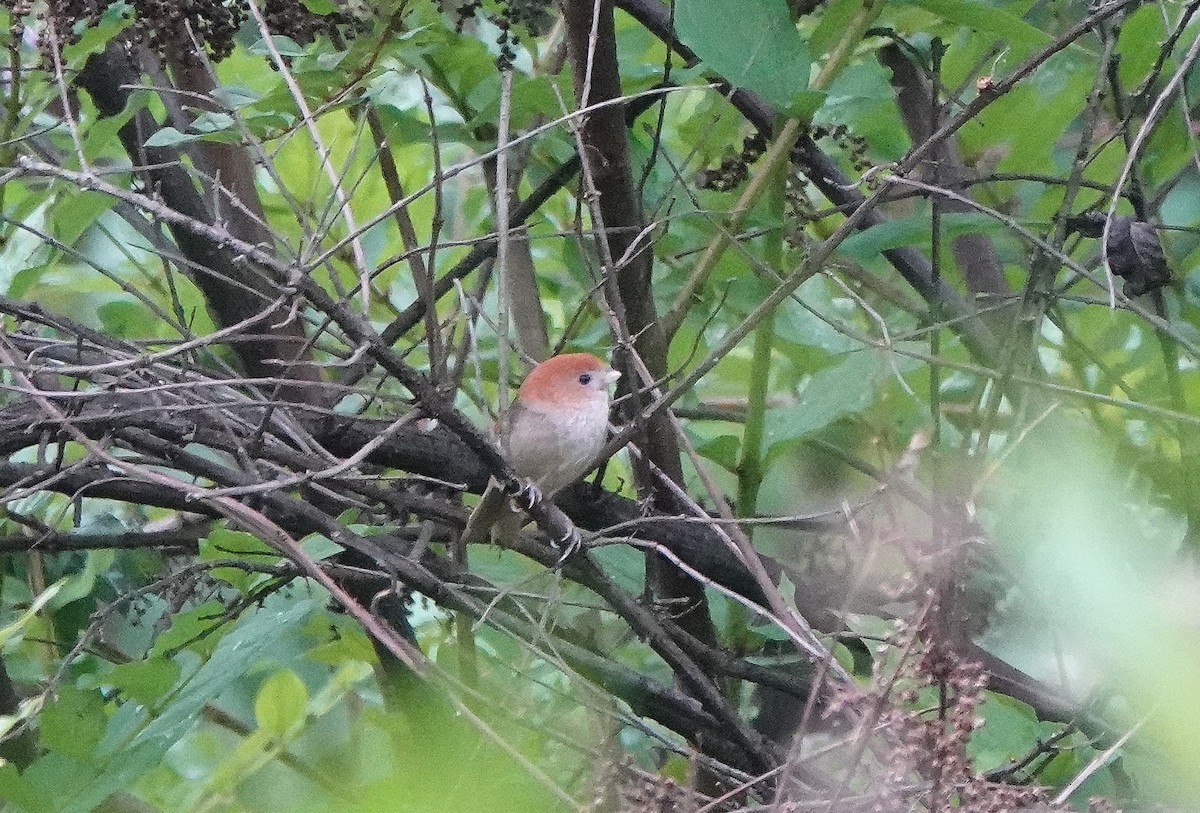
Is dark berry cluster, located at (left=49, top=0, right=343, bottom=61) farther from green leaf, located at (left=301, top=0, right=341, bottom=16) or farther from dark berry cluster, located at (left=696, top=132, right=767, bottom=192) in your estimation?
dark berry cluster, located at (left=696, top=132, right=767, bottom=192)

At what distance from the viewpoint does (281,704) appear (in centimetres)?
212

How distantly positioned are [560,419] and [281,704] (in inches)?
28.1

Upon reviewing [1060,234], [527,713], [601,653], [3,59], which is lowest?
[601,653]

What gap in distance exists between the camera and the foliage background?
5.11ft

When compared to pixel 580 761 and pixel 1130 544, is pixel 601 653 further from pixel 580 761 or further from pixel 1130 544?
pixel 1130 544

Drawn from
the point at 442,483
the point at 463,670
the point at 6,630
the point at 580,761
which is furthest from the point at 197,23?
the point at 580,761

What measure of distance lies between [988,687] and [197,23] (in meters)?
1.61

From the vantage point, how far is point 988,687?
2.04 meters

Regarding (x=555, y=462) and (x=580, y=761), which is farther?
(x=555, y=462)

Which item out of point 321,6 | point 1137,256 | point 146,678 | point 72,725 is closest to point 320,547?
point 146,678

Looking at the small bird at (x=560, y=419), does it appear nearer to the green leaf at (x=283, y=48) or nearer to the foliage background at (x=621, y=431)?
the foliage background at (x=621, y=431)

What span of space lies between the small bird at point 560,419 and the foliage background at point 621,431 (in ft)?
0.28

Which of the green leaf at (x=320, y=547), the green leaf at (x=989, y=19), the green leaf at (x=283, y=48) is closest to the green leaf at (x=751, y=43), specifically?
the green leaf at (x=989, y=19)

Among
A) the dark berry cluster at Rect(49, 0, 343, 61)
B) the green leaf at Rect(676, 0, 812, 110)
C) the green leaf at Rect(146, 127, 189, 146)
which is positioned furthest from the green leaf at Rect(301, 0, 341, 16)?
the green leaf at Rect(676, 0, 812, 110)
